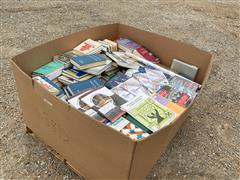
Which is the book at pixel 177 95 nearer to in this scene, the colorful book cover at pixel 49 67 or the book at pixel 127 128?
the book at pixel 127 128

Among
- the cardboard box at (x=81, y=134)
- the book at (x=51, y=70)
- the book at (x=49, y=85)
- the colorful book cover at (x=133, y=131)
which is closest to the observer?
the cardboard box at (x=81, y=134)

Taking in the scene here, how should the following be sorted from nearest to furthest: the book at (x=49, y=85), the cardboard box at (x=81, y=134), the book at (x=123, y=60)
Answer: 1. the cardboard box at (x=81, y=134)
2. the book at (x=49, y=85)
3. the book at (x=123, y=60)

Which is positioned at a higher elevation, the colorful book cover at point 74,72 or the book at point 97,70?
the book at point 97,70

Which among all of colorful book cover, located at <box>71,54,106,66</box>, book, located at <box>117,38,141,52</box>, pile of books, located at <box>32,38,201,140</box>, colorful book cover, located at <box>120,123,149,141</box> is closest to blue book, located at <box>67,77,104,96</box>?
pile of books, located at <box>32,38,201,140</box>

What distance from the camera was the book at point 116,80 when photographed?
4.47 feet

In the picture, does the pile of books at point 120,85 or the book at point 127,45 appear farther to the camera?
the book at point 127,45

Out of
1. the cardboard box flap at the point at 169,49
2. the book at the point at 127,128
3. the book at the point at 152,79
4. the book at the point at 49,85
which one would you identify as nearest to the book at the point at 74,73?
the book at the point at 49,85

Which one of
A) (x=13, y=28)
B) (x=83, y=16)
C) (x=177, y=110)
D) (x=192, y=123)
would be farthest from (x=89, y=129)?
(x=83, y=16)

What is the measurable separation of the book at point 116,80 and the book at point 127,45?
1.04 feet

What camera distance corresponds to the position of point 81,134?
0.99 m

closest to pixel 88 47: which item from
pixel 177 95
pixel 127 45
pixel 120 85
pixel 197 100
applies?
pixel 127 45

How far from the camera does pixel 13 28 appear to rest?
244 centimetres

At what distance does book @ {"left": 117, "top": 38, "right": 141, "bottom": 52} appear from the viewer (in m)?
1.70

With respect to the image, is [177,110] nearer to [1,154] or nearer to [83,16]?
[1,154]
